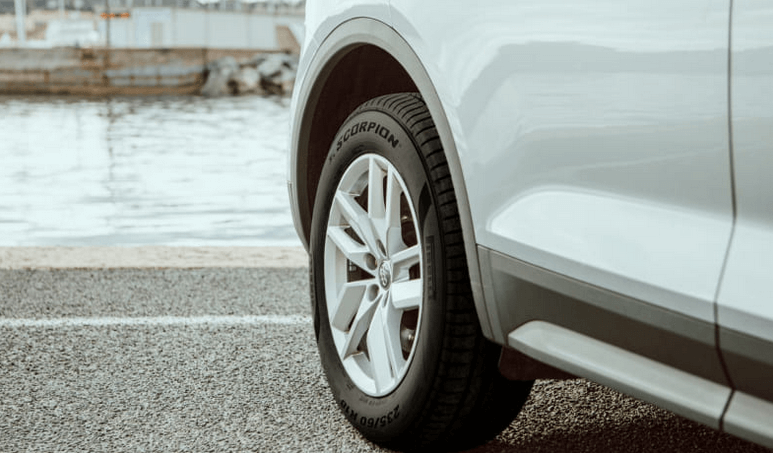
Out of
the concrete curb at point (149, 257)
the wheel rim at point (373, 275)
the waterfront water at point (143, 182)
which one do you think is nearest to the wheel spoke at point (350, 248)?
the wheel rim at point (373, 275)

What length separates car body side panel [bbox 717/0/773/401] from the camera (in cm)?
158

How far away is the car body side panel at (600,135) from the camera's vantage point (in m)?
1.71

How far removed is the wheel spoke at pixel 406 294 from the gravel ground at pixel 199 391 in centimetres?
39

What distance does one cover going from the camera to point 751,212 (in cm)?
165

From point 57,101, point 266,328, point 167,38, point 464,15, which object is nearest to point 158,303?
point 266,328

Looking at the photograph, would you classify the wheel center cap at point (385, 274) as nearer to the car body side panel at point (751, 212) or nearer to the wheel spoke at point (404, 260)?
the wheel spoke at point (404, 260)

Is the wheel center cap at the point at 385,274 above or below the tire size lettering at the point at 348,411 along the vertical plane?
above

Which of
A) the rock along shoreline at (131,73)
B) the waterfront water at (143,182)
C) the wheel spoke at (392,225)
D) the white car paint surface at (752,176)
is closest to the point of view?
the white car paint surface at (752,176)

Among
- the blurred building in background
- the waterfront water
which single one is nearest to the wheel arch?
the waterfront water

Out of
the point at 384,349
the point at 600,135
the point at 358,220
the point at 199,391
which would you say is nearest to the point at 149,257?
the point at 199,391

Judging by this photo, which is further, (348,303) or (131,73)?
(131,73)

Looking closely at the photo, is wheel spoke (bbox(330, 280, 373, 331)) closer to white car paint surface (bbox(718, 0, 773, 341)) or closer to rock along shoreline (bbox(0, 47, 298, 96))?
white car paint surface (bbox(718, 0, 773, 341))

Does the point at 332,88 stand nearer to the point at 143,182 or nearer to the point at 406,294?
the point at 406,294

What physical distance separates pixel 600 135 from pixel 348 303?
1108 mm
